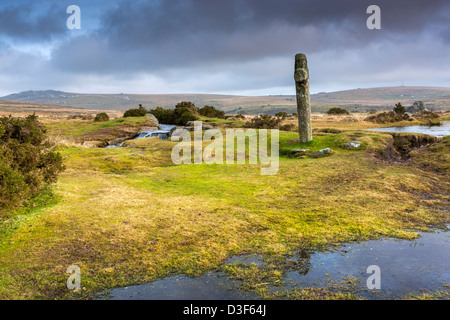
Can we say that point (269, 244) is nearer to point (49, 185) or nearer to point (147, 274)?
point (147, 274)

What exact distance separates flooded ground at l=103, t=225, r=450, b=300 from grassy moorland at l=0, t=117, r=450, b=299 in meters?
0.33

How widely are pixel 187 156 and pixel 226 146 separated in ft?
12.5

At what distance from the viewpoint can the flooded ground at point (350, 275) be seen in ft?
20.8

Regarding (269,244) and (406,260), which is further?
(269,244)

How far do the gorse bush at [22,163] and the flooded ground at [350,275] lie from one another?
16.0 ft

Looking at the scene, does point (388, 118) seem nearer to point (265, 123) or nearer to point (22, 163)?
point (265, 123)

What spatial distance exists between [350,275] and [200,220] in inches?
202

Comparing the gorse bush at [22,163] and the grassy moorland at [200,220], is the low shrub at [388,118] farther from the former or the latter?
the gorse bush at [22,163]

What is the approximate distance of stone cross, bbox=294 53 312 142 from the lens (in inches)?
929

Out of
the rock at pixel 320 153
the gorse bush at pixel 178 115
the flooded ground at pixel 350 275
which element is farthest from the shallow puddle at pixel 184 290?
the gorse bush at pixel 178 115

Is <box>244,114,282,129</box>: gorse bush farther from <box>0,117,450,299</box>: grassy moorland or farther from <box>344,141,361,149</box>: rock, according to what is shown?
<box>0,117,450,299</box>: grassy moorland

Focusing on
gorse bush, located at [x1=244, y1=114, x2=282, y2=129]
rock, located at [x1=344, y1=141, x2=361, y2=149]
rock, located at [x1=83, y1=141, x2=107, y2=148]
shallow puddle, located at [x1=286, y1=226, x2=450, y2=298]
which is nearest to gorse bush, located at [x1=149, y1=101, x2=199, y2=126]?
gorse bush, located at [x1=244, y1=114, x2=282, y2=129]
